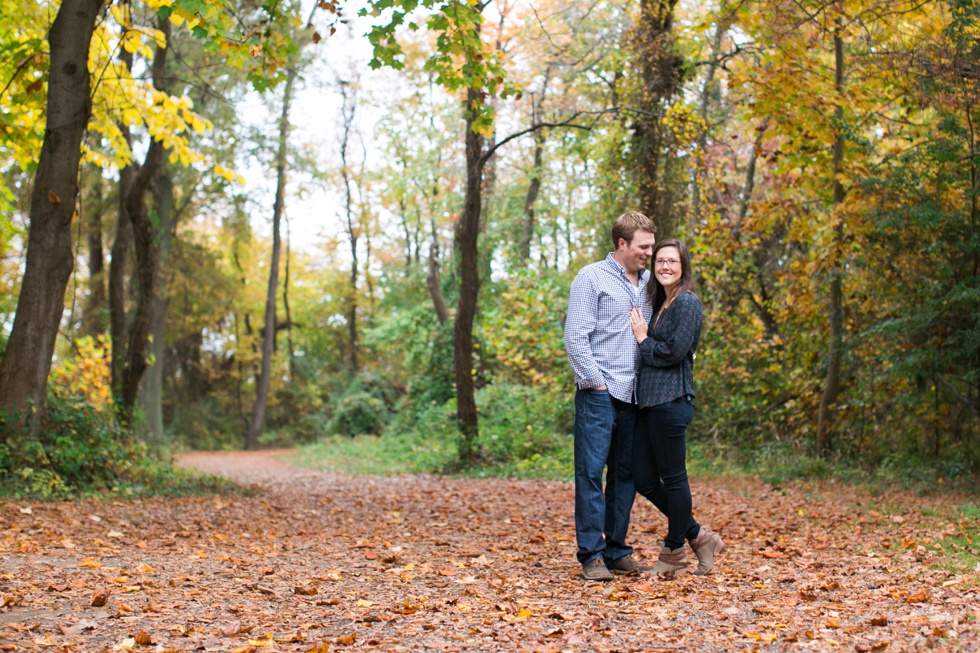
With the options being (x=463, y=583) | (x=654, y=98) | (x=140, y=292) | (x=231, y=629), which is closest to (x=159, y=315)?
(x=140, y=292)

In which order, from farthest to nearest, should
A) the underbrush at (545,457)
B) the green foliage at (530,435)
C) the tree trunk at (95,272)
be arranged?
the tree trunk at (95,272) < the green foliage at (530,435) < the underbrush at (545,457)

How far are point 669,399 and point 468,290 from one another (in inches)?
345

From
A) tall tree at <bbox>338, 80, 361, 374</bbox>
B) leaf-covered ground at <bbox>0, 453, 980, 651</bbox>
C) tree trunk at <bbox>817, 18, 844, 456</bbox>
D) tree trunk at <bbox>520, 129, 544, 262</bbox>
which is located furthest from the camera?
tall tree at <bbox>338, 80, 361, 374</bbox>

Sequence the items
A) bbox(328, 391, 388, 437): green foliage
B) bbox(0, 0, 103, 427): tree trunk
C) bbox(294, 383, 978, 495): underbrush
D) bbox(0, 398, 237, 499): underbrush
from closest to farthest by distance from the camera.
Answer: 1. bbox(0, 398, 237, 499): underbrush
2. bbox(0, 0, 103, 427): tree trunk
3. bbox(294, 383, 978, 495): underbrush
4. bbox(328, 391, 388, 437): green foliage

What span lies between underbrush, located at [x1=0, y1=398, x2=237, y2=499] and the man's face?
5.96m

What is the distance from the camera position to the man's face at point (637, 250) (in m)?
5.03

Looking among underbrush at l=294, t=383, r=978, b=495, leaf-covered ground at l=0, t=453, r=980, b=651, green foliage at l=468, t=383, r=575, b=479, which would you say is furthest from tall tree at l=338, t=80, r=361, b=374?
leaf-covered ground at l=0, t=453, r=980, b=651

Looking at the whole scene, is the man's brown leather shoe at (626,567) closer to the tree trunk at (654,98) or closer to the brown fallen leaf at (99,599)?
the brown fallen leaf at (99,599)

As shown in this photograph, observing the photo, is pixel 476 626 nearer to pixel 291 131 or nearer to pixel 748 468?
pixel 748 468

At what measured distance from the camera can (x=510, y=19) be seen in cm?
2089

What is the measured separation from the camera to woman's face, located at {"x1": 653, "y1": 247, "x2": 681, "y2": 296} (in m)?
4.98

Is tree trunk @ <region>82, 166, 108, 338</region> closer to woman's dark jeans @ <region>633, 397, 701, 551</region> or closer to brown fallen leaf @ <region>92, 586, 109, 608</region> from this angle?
brown fallen leaf @ <region>92, 586, 109, 608</region>

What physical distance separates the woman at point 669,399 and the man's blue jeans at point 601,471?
8 centimetres

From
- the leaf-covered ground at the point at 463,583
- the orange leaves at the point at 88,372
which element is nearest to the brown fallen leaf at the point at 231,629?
the leaf-covered ground at the point at 463,583
